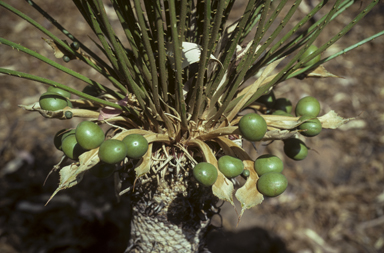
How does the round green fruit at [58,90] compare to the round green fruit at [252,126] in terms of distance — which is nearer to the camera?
the round green fruit at [252,126]

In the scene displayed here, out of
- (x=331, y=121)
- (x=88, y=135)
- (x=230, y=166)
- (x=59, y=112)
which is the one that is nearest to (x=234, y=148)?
(x=230, y=166)

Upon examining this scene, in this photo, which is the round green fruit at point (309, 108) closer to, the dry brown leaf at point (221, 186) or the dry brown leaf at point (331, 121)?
the dry brown leaf at point (331, 121)

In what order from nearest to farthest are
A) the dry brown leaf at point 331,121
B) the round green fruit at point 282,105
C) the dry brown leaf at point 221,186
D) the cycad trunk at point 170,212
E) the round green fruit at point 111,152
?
the round green fruit at point 111,152 → the dry brown leaf at point 221,186 → the dry brown leaf at point 331,121 → the cycad trunk at point 170,212 → the round green fruit at point 282,105

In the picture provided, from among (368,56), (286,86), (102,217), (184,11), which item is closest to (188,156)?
(184,11)

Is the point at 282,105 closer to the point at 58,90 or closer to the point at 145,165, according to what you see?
the point at 145,165

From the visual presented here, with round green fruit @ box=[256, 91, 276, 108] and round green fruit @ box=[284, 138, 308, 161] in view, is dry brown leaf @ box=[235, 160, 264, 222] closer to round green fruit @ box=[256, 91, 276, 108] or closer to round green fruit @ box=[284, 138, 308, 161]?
round green fruit @ box=[284, 138, 308, 161]

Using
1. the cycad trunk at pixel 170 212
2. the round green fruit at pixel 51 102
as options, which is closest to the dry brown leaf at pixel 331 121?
the cycad trunk at pixel 170 212
